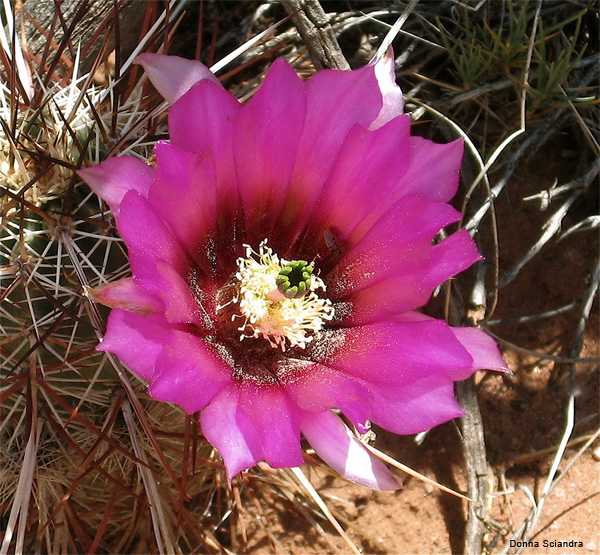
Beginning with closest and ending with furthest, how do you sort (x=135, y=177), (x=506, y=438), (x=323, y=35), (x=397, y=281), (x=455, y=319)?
(x=135, y=177)
(x=397, y=281)
(x=323, y=35)
(x=455, y=319)
(x=506, y=438)

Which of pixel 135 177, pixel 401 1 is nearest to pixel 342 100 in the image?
pixel 135 177

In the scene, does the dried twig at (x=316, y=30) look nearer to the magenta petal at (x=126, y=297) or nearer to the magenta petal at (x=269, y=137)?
the magenta petal at (x=269, y=137)

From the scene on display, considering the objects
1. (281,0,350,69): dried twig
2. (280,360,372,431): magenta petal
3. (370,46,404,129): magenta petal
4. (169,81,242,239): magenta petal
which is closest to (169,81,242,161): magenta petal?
(169,81,242,239): magenta petal

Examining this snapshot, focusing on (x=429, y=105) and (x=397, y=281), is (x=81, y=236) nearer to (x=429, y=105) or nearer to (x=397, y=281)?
(x=397, y=281)

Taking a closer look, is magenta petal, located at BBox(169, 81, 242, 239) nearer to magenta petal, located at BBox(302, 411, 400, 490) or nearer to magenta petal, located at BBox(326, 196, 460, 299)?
magenta petal, located at BBox(326, 196, 460, 299)

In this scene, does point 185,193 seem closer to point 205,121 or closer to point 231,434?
point 205,121

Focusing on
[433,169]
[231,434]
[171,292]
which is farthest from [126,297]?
[433,169]
